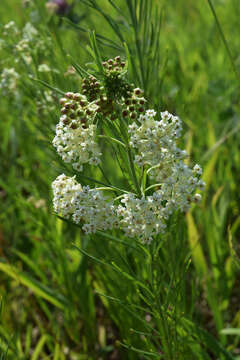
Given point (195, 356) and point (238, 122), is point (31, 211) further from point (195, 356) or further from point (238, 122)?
point (238, 122)

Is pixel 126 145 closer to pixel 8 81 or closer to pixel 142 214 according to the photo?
pixel 142 214

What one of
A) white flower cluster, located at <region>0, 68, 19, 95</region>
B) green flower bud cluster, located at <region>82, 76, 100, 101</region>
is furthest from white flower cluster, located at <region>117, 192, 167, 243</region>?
white flower cluster, located at <region>0, 68, 19, 95</region>

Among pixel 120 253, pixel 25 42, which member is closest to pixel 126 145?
pixel 120 253

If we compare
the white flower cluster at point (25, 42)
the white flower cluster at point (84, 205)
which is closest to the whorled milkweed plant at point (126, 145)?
the white flower cluster at point (84, 205)

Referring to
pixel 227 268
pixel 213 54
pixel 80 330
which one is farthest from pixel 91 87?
pixel 213 54

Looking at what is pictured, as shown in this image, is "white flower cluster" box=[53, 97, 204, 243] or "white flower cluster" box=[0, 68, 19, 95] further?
"white flower cluster" box=[0, 68, 19, 95]

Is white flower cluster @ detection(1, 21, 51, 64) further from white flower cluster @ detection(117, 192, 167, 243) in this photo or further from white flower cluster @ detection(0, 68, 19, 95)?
white flower cluster @ detection(117, 192, 167, 243)

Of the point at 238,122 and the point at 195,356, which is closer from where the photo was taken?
the point at 195,356
